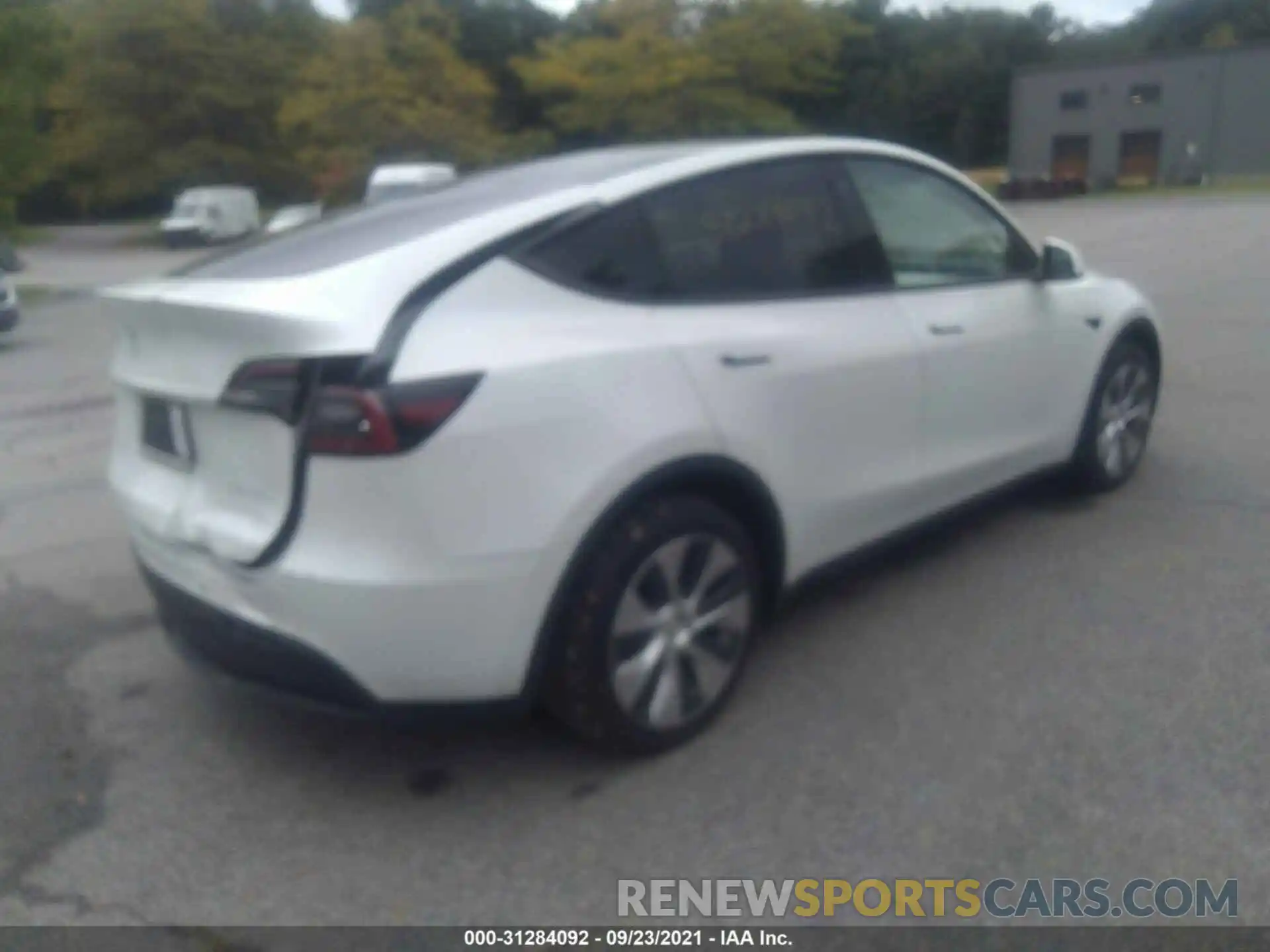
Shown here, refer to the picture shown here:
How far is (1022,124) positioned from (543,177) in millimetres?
66689

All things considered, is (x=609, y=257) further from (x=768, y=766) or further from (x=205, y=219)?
(x=205, y=219)

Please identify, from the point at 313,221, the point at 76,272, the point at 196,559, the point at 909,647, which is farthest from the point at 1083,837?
the point at 76,272

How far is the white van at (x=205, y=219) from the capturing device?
4075 cm

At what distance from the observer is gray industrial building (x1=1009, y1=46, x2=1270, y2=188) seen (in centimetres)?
5838

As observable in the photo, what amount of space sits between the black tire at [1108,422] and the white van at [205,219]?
128ft

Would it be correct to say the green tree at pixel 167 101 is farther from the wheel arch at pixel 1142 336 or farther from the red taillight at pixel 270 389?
the red taillight at pixel 270 389

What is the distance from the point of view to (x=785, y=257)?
12.9ft

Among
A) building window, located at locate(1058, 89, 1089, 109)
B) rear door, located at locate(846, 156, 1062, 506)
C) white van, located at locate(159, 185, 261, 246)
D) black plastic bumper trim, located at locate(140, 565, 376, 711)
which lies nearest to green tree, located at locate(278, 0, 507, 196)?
white van, located at locate(159, 185, 261, 246)

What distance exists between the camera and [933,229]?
4668 millimetres

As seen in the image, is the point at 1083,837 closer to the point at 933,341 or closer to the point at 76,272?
the point at 933,341

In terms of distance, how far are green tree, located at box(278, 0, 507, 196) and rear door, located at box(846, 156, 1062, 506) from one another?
1644 inches

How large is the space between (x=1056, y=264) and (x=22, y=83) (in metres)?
23.2
